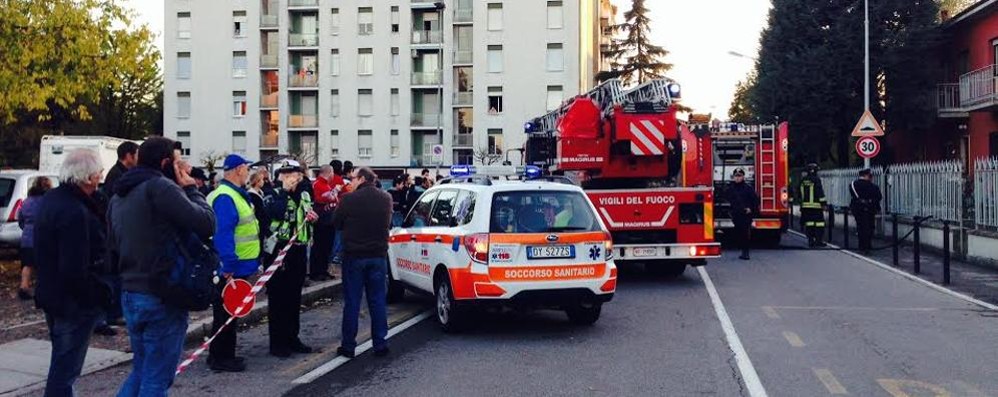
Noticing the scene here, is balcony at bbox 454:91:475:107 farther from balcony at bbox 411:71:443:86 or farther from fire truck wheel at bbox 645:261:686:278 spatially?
fire truck wheel at bbox 645:261:686:278

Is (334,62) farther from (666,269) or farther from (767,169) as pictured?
(666,269)

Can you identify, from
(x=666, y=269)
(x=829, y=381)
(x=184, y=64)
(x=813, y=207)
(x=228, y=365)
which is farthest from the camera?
(x=184, y=64)

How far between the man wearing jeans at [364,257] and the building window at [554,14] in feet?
170

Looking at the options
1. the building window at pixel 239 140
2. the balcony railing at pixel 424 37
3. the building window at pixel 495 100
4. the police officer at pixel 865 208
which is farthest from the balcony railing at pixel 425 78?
the police officer at pixel 865 208

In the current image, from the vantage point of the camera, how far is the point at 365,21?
62406 mm

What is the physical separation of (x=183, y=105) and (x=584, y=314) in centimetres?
5920

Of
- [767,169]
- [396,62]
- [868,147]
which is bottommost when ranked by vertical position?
[767,169]

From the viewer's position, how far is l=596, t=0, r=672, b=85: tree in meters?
64.3

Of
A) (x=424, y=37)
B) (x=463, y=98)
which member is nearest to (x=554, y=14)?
(x=463, y=98)

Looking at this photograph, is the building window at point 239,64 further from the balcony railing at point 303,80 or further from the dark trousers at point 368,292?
the dark trousers at point 368,292

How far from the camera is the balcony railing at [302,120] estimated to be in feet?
209

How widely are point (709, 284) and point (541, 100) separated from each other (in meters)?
45.4

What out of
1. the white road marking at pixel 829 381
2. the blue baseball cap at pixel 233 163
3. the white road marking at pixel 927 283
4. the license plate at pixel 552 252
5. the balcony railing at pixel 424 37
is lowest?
the white road marking at pixel 829 381

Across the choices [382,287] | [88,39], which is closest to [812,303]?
[382,287]
